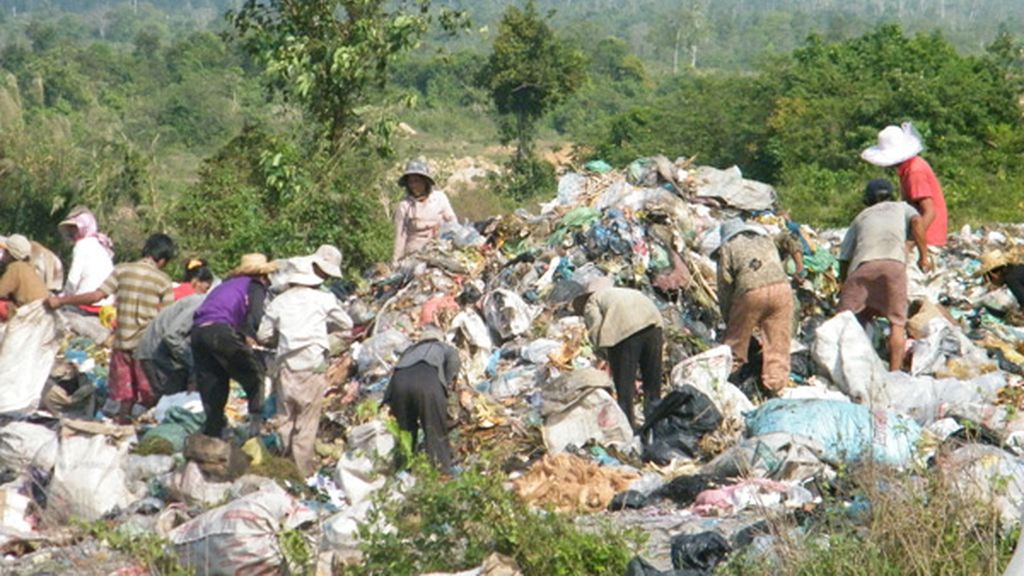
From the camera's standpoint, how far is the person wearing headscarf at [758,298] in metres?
8.84

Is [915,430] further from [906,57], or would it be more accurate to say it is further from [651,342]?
[906,57]

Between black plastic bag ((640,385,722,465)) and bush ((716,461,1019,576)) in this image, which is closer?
bush ((716,461,1019,576))

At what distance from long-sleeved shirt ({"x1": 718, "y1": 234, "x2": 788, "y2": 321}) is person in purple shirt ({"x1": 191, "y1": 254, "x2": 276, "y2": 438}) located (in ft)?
8.40

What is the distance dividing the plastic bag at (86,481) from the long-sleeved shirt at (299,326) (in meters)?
0.98

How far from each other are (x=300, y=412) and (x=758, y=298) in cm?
259

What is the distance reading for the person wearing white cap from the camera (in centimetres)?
809

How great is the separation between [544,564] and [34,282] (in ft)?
15.7

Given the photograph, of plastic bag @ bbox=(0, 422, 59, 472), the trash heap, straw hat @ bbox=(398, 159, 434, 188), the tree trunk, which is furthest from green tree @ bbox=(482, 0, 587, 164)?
the tree trunk

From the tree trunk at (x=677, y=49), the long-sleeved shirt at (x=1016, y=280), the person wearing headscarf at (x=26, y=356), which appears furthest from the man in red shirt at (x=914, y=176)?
the tree trunk at (x=677, y=49)

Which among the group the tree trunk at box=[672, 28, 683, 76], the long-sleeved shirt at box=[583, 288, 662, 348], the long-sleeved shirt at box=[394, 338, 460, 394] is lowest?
the tree trunk at box=[672, 28, 683, 76]

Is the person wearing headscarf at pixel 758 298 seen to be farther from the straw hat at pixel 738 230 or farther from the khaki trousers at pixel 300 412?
the khaki trousers at pixel 300 412

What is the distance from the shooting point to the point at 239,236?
1320 cm

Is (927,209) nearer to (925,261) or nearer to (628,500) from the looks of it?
(925,261)

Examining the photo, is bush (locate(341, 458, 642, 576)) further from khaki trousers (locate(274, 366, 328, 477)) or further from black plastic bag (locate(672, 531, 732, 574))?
khaki trousers (locate(274, 366, 328, 477))
